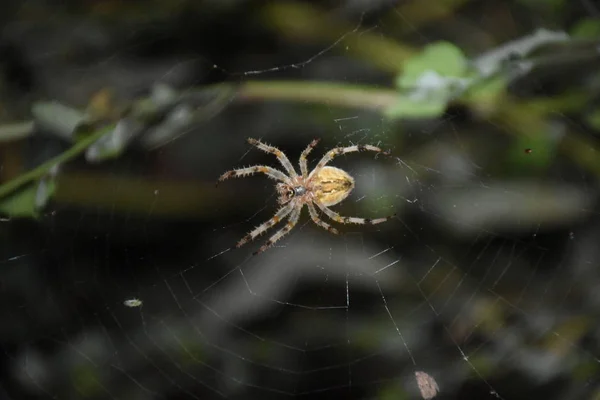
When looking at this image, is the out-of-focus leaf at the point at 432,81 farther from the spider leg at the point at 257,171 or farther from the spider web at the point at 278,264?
the spider leg at the point at 257,171

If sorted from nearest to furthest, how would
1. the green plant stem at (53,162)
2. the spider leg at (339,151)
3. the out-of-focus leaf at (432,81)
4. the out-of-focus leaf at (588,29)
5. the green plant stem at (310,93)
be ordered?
the green plant stem at (53,162) → the out-of-focus leaf at (432,81) → the out-of-focus leaf at (588,29) → the green plant stem at (310,93) → the spider leg at (339,151)

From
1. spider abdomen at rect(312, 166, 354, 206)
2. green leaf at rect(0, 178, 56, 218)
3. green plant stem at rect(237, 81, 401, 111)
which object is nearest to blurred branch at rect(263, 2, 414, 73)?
green plant stem at rect(237, 81, 401, 111)

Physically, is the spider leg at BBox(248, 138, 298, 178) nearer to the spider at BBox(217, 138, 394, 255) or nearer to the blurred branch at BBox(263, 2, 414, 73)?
the spider at BBox(217, 138, 394, 255)

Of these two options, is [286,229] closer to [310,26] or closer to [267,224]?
[267,224]

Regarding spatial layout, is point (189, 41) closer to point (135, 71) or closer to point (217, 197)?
point (135, 71)

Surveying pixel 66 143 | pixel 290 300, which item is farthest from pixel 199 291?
pixel 66 143

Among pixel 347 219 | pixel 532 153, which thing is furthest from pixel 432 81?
pixel 347 219

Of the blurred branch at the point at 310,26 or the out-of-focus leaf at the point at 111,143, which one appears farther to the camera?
the blurred branch at the point at 310,26

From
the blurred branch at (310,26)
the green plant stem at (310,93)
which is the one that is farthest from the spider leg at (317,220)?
the blurred branch at (310,26)
